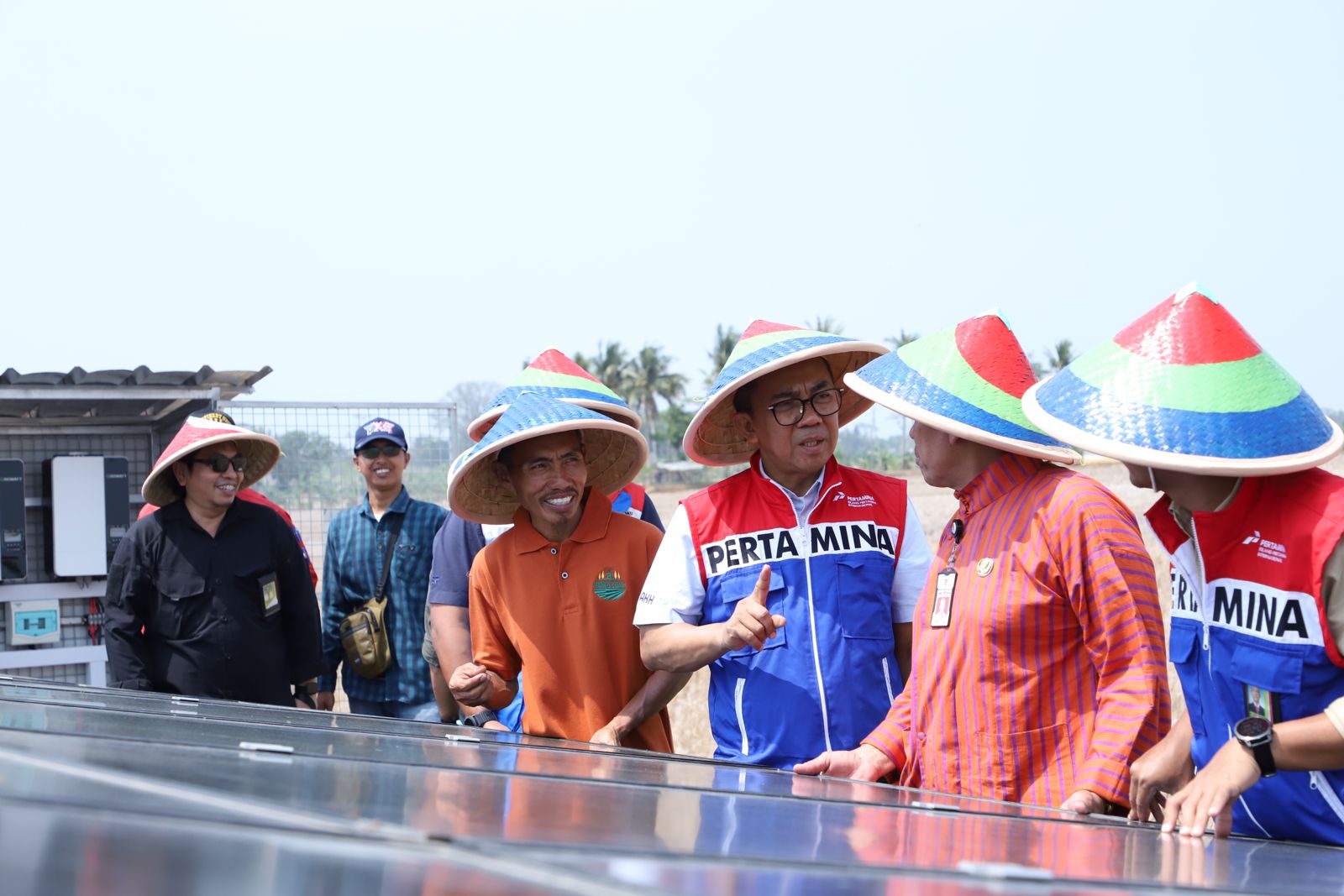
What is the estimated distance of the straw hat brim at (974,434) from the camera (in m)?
2.92

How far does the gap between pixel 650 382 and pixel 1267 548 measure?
8498 cm

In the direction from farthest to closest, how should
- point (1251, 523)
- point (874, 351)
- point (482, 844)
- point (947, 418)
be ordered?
point (874, 351) < point (947, 418) < point (1251, 523) < point (482, 844)

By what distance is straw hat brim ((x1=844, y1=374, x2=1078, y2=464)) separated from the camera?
115 inches

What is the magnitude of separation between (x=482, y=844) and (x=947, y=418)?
1.85m

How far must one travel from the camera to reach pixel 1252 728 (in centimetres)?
214

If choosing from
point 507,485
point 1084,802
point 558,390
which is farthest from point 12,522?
point 1084,802

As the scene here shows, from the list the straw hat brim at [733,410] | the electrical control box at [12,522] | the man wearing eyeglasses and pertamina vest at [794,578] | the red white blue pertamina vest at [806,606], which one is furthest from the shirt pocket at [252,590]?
the electrical control box at [12,522]

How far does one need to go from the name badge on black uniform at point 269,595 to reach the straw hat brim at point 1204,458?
4121 mm

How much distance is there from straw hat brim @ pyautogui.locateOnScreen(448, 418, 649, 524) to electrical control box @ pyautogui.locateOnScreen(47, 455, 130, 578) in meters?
4.51

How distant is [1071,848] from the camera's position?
1972 mm

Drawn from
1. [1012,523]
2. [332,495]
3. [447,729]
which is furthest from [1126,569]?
[332,495]

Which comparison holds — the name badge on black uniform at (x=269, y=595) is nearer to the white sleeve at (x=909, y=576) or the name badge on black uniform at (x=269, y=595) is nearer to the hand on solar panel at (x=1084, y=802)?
the white sleeve at (x=909, y=576)

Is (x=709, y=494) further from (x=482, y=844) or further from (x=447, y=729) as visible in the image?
(x=482, y=844)

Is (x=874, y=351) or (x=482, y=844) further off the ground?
(x=874, y=351)
